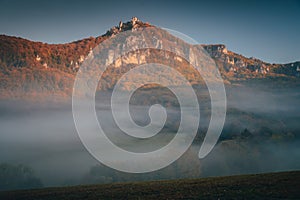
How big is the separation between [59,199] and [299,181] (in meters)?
48.0

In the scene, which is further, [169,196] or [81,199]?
[81,199]

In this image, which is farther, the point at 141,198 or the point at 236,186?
the point at 236,186

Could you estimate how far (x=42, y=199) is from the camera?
6962 cm

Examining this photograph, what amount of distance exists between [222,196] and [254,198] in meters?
5.48

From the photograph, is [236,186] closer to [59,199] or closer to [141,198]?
[141,198]

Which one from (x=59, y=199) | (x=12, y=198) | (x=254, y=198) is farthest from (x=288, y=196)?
(x=12, y=198)

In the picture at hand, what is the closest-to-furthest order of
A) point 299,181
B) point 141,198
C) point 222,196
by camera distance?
point 222,196
point 141,198
point 299,181

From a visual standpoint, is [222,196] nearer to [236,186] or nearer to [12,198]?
[236,186]

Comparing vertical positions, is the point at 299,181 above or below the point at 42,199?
above

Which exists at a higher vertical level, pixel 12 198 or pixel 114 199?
pixel 114 199

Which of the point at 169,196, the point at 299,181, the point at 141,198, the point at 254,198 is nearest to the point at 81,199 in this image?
the point at 141,198

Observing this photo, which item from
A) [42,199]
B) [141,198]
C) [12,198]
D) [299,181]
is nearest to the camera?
[141,198]

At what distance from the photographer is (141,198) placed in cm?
6012

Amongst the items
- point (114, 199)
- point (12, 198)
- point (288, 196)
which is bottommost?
point (12, 198)
